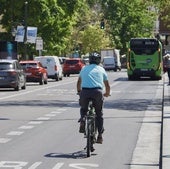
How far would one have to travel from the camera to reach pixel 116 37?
11481 centimetres

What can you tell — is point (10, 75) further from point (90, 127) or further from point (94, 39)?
point (94, 39)

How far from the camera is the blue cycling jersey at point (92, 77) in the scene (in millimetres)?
12328

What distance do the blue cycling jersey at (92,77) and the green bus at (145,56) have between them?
41.7 meters

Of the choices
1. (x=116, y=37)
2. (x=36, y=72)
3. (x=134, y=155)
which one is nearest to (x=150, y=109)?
(x=134, y=155)

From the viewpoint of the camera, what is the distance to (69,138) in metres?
14.9

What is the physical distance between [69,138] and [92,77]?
286cm

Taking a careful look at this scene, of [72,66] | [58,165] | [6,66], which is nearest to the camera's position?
[58,165]

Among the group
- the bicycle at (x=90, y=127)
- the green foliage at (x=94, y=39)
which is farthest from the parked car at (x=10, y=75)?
the green foliage at (x=94, y=39)

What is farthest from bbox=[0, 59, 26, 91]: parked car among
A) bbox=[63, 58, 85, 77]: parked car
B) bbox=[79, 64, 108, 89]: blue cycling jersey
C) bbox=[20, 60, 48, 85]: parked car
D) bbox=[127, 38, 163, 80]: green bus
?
bbox=[63, 58, 85, 77]: parked car

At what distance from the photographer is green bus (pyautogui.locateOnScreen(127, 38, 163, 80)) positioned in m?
54.2

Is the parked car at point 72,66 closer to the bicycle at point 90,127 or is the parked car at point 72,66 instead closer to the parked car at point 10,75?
the parked car at point 10,75

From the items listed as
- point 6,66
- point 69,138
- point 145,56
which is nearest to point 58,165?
point 69,138

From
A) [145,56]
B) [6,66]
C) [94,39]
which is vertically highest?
[94,39]

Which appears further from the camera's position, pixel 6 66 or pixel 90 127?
pixel 6 66
